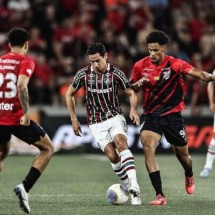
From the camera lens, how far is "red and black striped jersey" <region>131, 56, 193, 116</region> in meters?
10.7

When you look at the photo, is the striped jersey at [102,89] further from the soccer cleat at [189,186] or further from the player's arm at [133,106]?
the soccer cleat at [189,186]

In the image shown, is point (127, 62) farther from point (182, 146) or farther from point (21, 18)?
point (182, 146)

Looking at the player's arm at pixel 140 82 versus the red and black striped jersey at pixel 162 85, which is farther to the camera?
the red and black striped jersey at pixel 162 85

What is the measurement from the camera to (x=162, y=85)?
10.8 metres

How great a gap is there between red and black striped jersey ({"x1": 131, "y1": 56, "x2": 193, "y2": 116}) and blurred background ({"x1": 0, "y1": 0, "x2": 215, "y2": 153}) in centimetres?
973

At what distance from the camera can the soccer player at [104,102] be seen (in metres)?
10.7

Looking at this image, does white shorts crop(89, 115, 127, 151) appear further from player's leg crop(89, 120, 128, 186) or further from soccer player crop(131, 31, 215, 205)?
soccer player crop(131, 31, 215, 205)

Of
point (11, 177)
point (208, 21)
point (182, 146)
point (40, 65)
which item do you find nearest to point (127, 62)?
point (40, 65)

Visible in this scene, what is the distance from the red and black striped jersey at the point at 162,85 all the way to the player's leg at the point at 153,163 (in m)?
0.40

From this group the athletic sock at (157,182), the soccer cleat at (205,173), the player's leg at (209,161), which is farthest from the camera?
the player's leg at (209,161)

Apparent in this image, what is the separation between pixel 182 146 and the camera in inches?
436

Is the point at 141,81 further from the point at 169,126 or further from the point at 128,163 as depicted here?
the point at 128,163

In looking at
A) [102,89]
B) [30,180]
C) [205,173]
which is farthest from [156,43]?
[205,173]

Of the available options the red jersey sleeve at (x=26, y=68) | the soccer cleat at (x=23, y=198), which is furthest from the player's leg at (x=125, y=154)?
the red jersey sleeve at (x=26, y=68)
